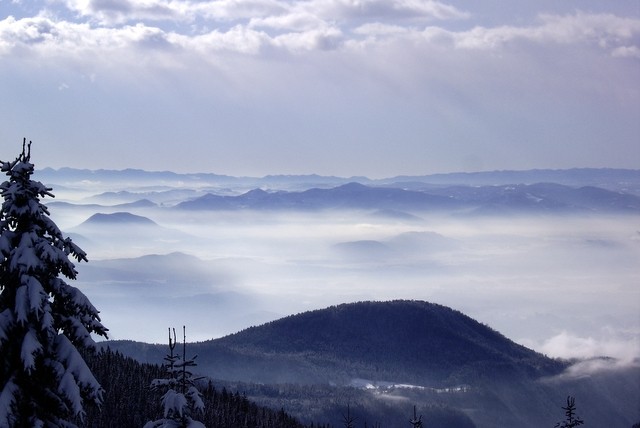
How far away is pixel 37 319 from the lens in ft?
143

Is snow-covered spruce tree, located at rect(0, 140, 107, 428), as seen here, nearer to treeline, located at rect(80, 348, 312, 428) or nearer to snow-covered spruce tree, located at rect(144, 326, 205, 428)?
snow-covered spruce tree, located at rect(144, 326, 205, 428)

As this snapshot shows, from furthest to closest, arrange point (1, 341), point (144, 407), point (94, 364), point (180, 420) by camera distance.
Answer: point (94, 364)
point (144, 407)
point (180, 420)
point (1, 341)

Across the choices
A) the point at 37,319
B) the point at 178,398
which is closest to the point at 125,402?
the point at 178,398

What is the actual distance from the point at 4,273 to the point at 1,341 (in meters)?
3.57

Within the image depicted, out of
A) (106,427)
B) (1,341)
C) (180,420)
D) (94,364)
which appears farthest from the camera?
(94,364)

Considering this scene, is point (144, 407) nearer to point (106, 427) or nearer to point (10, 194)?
point (106, 427)

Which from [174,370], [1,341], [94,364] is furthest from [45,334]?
[94,364]

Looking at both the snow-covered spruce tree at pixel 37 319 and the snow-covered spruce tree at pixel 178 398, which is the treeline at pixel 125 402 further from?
the snow-covered spruce tree at pixel 37 319

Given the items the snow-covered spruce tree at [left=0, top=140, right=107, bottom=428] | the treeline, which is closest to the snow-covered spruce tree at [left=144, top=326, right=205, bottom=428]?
the snow-covered spruce tree at [left=0, top=140, right=107, bottom=428]

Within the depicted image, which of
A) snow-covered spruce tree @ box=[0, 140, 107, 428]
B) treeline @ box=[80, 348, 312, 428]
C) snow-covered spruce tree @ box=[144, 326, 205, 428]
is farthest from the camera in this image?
treeline @ box=[80, 348, 312, 428]

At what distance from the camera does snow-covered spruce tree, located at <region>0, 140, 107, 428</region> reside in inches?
1715

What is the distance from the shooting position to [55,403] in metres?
45.3

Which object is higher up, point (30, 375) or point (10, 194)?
point (10, 194)

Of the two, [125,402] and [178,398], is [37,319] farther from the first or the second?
[125,402]
